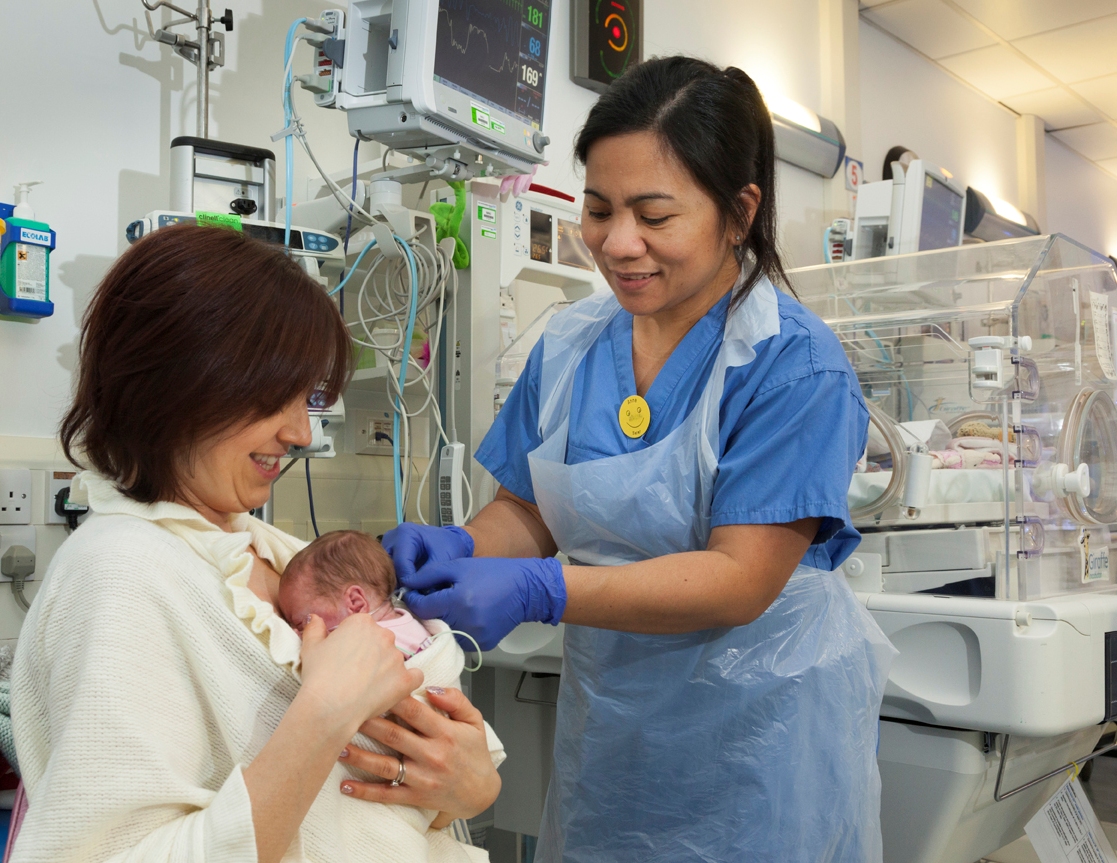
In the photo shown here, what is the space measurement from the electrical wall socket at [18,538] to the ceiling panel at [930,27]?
4.53 meters

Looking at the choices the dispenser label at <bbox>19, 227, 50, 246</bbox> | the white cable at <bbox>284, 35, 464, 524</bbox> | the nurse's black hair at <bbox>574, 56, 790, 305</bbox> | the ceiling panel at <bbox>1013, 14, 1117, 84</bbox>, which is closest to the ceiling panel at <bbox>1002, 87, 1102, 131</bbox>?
the ceiling panel at <bbox>1013, 14, 1117, 84</bbox>

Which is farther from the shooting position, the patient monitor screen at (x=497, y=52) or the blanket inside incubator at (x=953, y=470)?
the patient monitor screen at (x=497, y=52)

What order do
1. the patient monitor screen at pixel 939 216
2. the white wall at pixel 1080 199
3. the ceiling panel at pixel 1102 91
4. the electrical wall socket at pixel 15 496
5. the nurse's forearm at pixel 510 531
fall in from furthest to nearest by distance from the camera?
1. the white wall at pixel 1080 199
2. the ceiling panel at pixel 1102 91
3. the patient monitor screen at pixel 939 216
4. the electrical wall socket at pixel 15 496
5. the nurse's forearm at pixel 510 531

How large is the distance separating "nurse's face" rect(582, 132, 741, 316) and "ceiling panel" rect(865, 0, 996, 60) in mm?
4159

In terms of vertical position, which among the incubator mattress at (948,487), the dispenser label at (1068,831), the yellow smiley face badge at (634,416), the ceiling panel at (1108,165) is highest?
the ceiling panel at (1108,165)

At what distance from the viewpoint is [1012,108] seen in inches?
251

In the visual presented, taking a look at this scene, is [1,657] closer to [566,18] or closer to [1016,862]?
[1016,862]

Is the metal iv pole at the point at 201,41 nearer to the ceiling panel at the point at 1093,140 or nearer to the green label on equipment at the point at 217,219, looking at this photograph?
the green label on equipment at the point at 217,219

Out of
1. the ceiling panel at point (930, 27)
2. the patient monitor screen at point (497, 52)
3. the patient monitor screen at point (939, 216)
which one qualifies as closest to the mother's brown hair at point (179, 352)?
the patient monitor screen at point (497, 52)

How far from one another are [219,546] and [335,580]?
6.4 inches

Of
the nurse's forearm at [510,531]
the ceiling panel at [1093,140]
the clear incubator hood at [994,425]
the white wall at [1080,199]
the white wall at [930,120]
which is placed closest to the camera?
the nurse's forearm at [510,531]

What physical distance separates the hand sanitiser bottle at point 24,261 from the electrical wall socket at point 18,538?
0.47 metres

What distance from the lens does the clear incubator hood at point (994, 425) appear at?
1.81 metres

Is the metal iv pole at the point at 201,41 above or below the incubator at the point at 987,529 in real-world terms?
above
